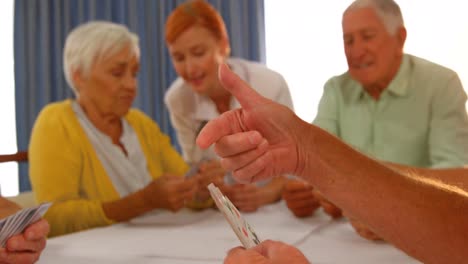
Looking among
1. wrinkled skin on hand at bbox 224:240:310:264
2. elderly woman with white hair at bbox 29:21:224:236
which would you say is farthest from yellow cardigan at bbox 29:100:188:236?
wrinkled skin on hand at bbox 224:240:310:264

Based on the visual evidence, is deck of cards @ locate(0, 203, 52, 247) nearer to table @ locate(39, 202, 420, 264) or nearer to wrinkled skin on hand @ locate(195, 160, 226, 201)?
table @ locate(39, 202, 420, 264)

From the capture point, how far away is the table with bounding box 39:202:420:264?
44.0 inches

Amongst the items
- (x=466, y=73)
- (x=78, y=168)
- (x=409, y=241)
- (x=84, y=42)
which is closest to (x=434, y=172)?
(x=409, y=241)

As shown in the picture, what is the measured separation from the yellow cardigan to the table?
183mm

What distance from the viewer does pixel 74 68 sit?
6.76ft

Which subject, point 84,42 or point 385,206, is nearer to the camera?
point 385,206

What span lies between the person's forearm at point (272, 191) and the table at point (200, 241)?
3.9 inches

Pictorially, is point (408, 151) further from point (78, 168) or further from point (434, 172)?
point (78, 168)

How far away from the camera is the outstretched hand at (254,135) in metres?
0.78

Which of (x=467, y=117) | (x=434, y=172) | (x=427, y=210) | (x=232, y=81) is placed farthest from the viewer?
(x=467, y=117)

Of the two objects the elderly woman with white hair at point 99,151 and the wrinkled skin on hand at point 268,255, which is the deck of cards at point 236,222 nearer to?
the wrinkled skin on hand at point 268,255

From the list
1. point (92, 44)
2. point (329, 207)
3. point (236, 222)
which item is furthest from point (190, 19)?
point (236, 222)

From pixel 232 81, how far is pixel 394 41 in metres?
1.15

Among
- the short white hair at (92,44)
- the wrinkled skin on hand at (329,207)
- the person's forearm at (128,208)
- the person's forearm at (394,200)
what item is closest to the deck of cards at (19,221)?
the person's forearm at (394,200)
